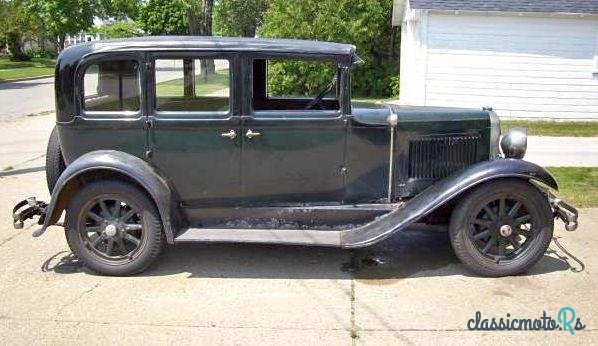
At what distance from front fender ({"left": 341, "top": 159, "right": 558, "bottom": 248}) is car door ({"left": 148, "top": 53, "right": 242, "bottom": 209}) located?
1.08m

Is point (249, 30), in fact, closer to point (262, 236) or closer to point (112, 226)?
point (112, 226)

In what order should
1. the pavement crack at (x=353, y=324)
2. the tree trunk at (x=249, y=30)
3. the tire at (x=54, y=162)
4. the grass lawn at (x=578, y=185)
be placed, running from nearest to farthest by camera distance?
the pavement crack at (x=353, y=324)
the tire at (x=54, y=162)
the grass lawn at (x=578, y=185)
the tree trunk at (x=249, y=30)

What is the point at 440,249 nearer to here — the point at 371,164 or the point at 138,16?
Result: the point at 371,164

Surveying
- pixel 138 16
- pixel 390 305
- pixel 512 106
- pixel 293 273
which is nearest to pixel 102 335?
pixel 293 273

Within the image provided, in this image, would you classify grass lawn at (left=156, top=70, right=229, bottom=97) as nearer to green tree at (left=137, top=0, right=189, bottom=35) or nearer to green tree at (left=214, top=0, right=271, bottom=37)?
green tree at (left=214, top=0, right=271, bottom=37)

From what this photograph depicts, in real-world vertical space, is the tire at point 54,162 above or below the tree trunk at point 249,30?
below

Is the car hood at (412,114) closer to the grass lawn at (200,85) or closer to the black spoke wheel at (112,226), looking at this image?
the grass lawn at (200,85)

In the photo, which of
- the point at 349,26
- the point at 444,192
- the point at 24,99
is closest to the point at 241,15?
the point at 24,99

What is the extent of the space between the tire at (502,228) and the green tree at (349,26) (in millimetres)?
11909

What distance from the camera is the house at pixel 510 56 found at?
13.9 meters

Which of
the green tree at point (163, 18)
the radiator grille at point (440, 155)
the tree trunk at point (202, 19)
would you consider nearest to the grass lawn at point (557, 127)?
the radiator grille at point (440, 155)

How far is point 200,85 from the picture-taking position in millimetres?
5043

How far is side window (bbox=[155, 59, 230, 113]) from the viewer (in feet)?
15.6

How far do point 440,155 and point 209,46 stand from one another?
2.07 meters
